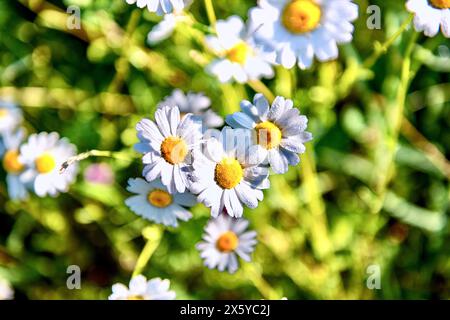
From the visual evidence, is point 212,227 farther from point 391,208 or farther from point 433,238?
point 433,238

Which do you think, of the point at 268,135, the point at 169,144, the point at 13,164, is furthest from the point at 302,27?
the point at 13,164

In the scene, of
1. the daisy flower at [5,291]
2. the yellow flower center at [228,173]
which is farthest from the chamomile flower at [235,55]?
the daisy flower at [5,291]

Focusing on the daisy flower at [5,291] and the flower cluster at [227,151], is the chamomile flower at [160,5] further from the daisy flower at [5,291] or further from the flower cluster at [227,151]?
the daisy flower at [5,291]

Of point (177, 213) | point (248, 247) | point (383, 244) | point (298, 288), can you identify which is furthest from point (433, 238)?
point (177, 213)

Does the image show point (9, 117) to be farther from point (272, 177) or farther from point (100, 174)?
point (272, 177)

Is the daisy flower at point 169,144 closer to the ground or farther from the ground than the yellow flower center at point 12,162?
closer to the ground

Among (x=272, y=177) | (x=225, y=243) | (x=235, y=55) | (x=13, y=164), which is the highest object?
(x=235, y=55)
